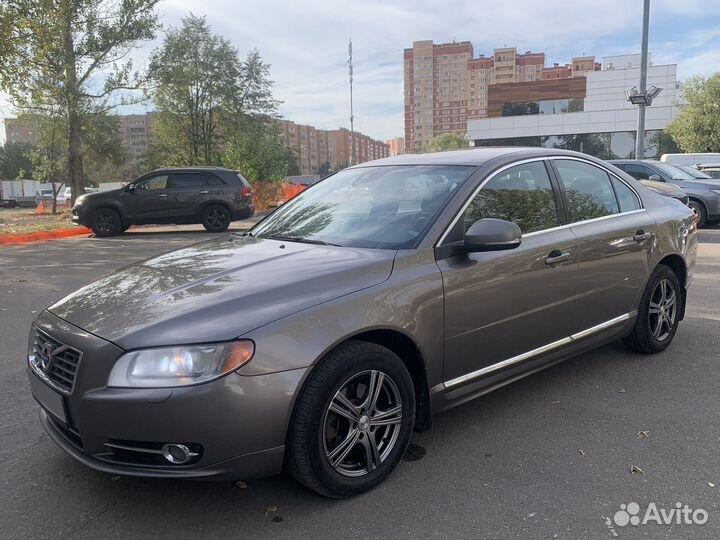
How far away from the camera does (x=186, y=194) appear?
15641 mm

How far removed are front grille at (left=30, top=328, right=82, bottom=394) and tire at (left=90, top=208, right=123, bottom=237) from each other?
13401 mm

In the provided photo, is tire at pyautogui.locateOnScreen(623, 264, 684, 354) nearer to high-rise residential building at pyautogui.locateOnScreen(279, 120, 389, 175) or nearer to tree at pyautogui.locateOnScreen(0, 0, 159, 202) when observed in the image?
tree at pyautogui.locateOnScreen(0, 0, 159, 202)

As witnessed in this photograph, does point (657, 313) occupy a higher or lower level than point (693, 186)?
lower

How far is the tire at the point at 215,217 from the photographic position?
51.8 ft

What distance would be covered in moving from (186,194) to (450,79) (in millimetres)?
106128

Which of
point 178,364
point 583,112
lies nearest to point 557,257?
point 178,364

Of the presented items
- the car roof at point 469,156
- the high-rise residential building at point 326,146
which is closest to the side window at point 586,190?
the car roof at point 469,156

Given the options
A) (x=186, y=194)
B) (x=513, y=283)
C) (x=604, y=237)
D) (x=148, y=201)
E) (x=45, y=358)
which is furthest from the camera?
(x=186, y=194)

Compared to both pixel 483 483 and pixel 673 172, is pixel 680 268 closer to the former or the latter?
pixel 483 483

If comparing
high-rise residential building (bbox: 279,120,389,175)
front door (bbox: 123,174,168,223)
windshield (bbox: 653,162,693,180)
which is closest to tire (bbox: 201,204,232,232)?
front door (bbox: 123,174,168,223)

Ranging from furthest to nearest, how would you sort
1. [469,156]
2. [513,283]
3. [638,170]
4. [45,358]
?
[638,170]
[469,156]
[513,283]
[45,358]

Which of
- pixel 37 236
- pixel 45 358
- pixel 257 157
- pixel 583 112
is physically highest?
pixel 583 112

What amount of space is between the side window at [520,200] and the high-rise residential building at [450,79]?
4247 inches

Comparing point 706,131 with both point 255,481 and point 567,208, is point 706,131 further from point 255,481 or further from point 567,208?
point 255,481
